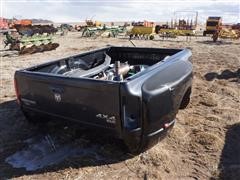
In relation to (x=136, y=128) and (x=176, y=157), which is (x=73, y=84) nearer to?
(x=136, y=128)

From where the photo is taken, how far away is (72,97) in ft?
13.0

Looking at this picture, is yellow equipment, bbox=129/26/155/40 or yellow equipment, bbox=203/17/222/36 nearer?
yellow equipment, bbox=129/26/155/40

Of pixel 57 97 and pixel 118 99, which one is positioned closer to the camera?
pixel 118 99

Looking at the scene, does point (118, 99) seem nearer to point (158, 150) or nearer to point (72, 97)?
point (72, 97)

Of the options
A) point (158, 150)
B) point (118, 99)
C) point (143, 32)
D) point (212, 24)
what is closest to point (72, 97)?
point (118, 99)

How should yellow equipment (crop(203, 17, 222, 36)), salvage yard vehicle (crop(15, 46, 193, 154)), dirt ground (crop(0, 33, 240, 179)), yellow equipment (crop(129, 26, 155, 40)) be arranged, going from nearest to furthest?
1. salvage yard vehicle (crop(15, 46, 193, 154))
2. dirt ground (crop(0, 33, 240, 179))
3. yellow equipment (crop(129, 26, 155, 40))
4. yellow equipment (crop(203, 17, 222, 36))

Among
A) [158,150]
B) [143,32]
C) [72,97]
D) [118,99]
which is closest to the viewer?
[118,99]

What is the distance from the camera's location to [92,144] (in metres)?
4.69

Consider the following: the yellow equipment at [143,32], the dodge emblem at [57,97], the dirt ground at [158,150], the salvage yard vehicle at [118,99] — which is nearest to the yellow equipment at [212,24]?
the yellow equipment at [143,32]

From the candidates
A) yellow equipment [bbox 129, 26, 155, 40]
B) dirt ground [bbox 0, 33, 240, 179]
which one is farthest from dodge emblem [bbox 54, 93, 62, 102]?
yellow equipment [bbox 129, 26, 155, 40]

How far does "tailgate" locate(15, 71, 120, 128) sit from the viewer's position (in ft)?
12.0

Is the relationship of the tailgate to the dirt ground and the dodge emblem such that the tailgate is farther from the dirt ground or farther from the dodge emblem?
the dirt ground

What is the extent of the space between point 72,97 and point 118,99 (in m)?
0.68

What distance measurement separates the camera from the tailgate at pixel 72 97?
12.0 feet
